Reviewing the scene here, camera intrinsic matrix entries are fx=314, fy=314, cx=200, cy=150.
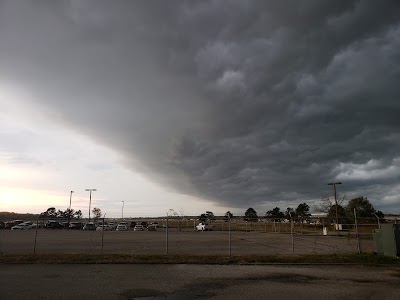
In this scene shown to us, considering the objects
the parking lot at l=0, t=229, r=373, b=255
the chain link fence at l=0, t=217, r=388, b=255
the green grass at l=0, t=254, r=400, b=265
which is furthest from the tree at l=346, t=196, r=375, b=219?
the green grass at l=0, t=254, r=400, b=265

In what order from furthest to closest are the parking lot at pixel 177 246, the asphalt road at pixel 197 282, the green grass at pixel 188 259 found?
the parking lot at pixel 177 246, the green grass at pixel 188 259, the asphalt road at pixel 197 282

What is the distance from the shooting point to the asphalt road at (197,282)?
8.64m

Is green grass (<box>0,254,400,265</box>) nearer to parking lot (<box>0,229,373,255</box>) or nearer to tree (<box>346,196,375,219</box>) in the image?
parking lot (<box>0,229,373,255</box>)

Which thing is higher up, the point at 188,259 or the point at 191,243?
the point at 188,259

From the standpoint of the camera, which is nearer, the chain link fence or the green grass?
the green grass

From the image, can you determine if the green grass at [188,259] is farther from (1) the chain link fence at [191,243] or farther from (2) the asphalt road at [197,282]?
(1) the chain link fence at [191,243]

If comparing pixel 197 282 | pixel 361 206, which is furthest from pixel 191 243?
pixel 361 206

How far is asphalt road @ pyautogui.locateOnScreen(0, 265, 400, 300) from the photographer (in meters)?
8.64

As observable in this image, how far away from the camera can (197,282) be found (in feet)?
33.8

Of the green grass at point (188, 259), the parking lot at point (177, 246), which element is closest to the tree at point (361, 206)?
the parking lot at point (177, 246)

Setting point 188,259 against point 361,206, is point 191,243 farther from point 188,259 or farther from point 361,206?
point 361,206

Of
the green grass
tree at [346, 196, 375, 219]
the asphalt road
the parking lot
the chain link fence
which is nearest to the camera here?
the asphalt road

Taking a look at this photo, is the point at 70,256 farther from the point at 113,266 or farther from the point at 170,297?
the point at 170,297

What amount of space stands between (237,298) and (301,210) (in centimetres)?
13405
